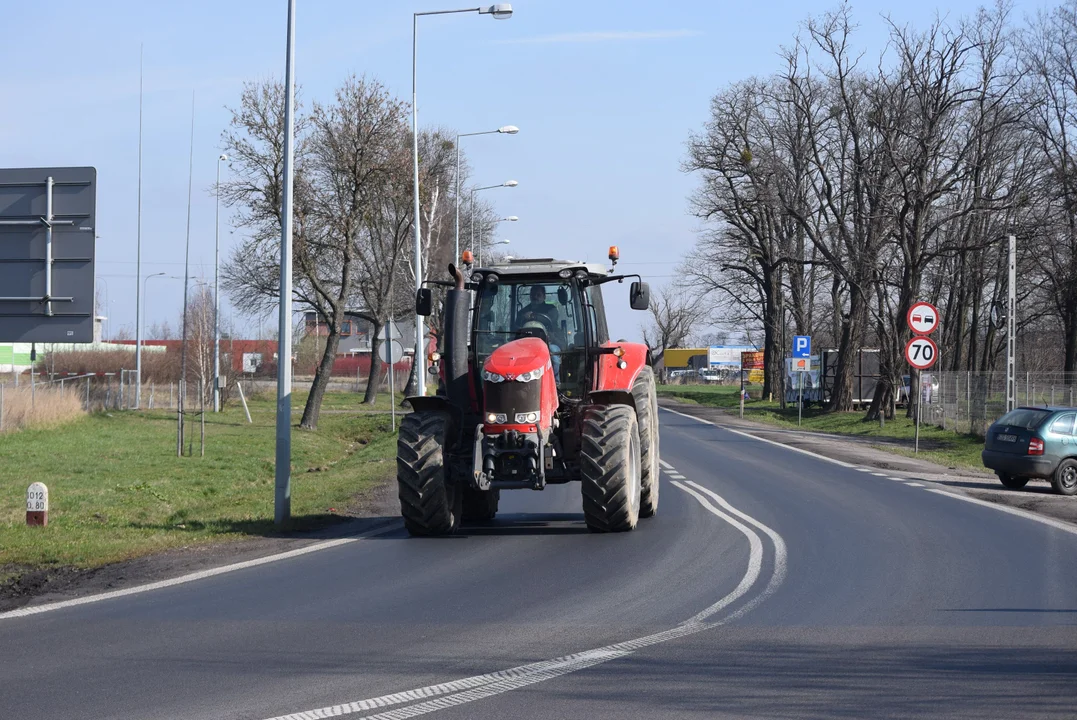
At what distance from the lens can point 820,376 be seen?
191 feet

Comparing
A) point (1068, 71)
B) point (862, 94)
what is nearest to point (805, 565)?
point (862, 94)

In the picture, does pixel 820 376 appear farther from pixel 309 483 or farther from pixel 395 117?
pixel 309 483

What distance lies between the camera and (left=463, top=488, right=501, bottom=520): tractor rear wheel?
14.6 meters

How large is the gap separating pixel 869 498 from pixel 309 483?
387 inches

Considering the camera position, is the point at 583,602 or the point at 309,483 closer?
the point at 583,602

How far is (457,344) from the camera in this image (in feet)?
44.5

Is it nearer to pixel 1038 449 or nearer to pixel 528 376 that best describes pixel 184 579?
pixel 528 376

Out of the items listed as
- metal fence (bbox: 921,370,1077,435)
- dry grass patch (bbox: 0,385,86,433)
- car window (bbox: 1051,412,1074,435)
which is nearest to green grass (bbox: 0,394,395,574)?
dry grass patch (bbox: 0,385,86,433)

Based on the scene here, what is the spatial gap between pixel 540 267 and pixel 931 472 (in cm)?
1272

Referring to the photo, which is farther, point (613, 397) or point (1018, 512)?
point (1018, 512)

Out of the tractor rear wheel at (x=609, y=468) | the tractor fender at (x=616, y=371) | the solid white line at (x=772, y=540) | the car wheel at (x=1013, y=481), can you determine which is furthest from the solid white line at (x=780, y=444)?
the tractor rear wheel at (x=609, y=468)

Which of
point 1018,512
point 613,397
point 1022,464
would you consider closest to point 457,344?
point 613,397

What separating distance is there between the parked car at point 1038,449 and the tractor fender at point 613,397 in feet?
34.6

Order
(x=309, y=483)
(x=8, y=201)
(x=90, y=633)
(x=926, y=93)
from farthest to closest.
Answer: (x=926, y=93)
(x=309, y=483)
(x=8, y=201)
(x=90, y=633)
